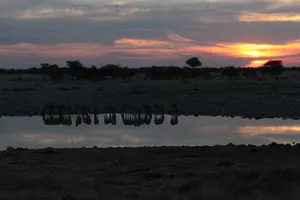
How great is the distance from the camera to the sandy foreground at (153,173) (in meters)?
10.6

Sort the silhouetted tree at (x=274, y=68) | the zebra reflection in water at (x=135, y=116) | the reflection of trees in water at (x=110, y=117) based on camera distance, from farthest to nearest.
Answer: the silhouetted tree at (x=274, y=68) → the zebra reflection in water at (x=135, y=116) → the reflection of trees in water at (x=110, y=117)

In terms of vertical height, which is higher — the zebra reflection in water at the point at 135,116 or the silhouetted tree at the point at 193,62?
the silhouetted tree at the point at 193,62

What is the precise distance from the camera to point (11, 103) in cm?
4697

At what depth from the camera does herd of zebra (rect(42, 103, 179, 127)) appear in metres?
34.4

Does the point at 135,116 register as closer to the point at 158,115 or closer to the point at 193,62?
the point at 158,115

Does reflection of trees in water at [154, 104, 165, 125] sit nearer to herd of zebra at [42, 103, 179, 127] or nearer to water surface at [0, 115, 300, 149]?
herd of zebra at [42, 103, 179, 127]

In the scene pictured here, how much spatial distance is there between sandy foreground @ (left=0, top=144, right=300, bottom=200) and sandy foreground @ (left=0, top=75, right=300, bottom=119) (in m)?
23.0

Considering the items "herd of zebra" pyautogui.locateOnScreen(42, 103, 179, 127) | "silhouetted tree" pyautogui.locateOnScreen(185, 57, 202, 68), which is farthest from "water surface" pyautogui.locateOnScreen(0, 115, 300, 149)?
"silhouetted tree" pyautogui.locateOnScreen(185, 57, 202, 68)

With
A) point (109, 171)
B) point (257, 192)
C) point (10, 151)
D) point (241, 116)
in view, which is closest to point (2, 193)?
point (109, 171)

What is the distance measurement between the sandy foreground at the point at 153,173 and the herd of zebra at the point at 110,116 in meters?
15.8

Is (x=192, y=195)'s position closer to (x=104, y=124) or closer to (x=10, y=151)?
(x=10, y=151)

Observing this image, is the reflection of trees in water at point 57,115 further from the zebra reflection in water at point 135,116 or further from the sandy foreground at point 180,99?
the zebra reflection in water at point 135,116

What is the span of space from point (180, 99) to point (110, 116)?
44.2 ft

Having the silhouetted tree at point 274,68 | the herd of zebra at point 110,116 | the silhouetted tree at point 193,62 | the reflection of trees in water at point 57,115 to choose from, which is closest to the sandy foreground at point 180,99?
the herd of zebra at point 110,116
